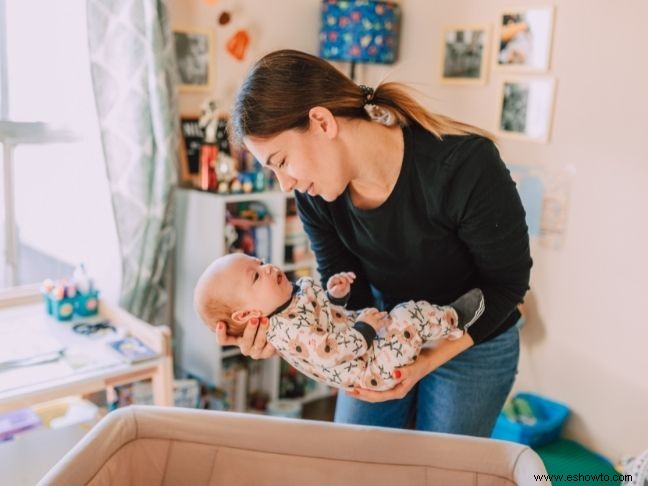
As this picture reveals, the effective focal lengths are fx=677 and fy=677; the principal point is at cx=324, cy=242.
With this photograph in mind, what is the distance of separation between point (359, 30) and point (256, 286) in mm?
1737

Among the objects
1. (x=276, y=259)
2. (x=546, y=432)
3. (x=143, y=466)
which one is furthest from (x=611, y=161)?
(x=143, y=466)

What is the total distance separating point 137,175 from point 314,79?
1.31m

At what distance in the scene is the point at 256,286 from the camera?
130 cm

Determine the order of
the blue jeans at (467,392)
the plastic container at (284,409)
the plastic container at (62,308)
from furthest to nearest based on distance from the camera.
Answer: the plastic container at (284,409) < the plastic container at (62,308) < the blue jeans at (467,392)

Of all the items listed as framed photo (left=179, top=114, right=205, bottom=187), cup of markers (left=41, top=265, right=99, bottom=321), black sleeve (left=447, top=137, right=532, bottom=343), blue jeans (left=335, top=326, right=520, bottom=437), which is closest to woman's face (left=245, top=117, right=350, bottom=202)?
black sleeve (left=447, top=137, right=532, bottom=343)

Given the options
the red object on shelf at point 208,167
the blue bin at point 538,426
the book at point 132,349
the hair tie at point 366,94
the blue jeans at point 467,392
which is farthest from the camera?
the red object on shelf at point 208,167

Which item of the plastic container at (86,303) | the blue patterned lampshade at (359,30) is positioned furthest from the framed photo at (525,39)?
the plastic container at (86,303)

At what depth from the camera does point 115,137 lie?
229 centimetres

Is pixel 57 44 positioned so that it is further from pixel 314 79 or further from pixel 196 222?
pixel 314 79

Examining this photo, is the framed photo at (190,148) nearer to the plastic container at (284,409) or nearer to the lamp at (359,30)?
the lamp at (359,30)

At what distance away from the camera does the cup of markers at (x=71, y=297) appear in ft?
6.91

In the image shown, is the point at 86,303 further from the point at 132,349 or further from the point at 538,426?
the point at 538,426

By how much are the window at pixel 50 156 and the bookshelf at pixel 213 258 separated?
0.99 feet

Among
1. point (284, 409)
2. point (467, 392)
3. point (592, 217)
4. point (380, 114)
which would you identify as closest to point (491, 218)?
point (380, 114)
